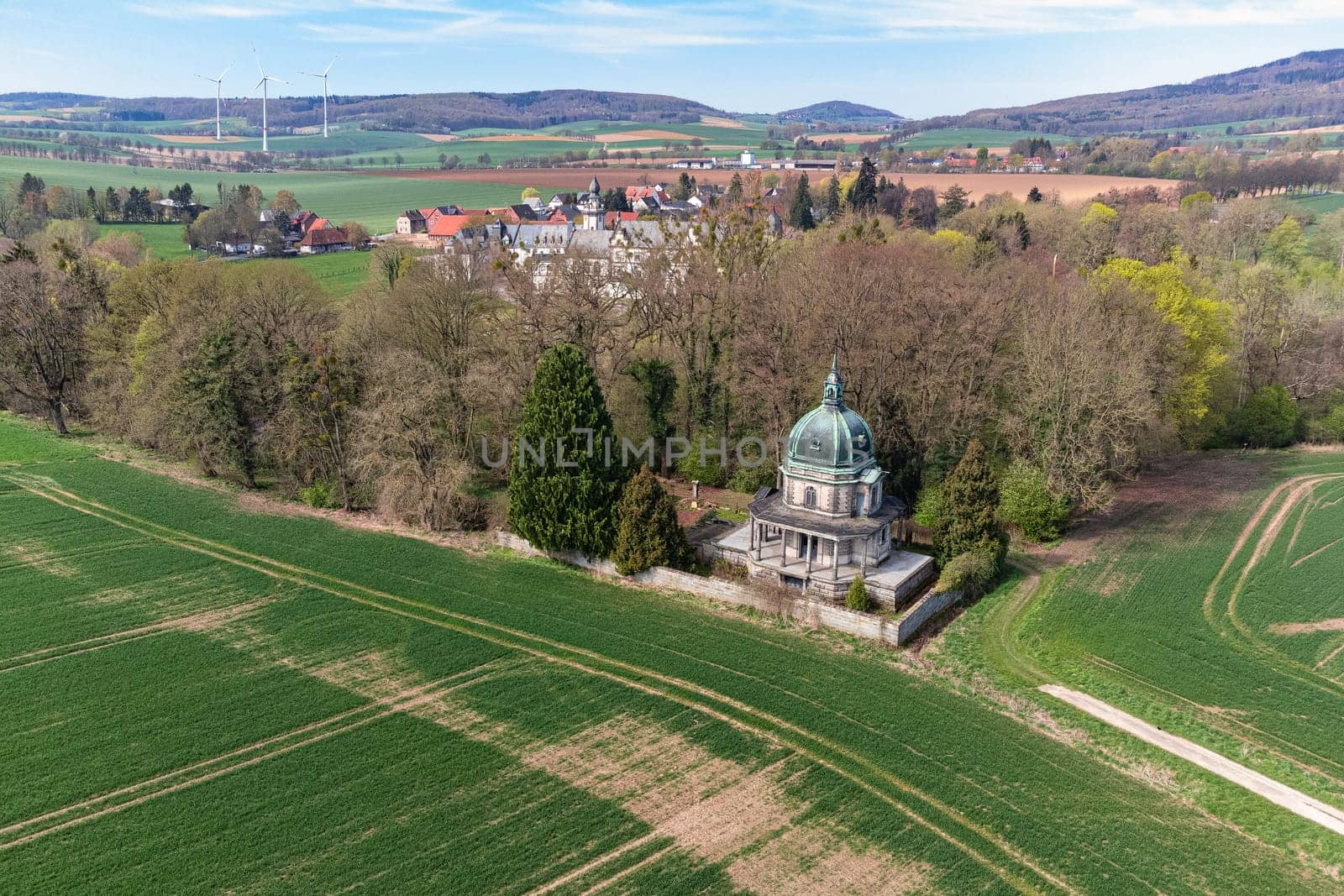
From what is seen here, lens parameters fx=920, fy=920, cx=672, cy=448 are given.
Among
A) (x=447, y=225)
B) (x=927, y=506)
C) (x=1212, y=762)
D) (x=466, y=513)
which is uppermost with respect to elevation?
(x=447, y=225)

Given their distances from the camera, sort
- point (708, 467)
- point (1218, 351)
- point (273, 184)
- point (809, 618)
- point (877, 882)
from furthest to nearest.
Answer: point (273, 184) < point (1218, 351) < point (708, 467) < point (809, 618) < point (877, 882)

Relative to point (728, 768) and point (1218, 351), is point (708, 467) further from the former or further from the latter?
point (1218, 351)

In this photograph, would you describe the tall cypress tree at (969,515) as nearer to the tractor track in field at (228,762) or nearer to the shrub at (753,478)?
the shrub at (753,478)

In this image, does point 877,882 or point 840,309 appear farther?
point 840,309

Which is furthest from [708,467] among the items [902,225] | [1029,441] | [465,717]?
[902,225]

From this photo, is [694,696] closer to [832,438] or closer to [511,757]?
[511,757]

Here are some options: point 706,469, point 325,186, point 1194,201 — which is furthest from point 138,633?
point 325,186
